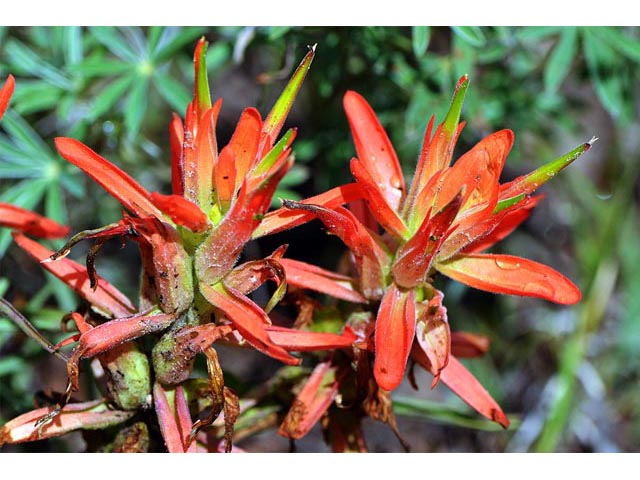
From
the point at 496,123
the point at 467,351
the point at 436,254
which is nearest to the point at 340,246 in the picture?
the point at 496,123

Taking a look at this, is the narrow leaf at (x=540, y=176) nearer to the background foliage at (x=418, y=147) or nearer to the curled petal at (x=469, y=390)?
the curled petal at (x=469, y=390)

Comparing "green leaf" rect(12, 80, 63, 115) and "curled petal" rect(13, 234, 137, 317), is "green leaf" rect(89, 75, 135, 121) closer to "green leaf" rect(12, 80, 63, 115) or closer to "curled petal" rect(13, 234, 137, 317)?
"green leaf" rect(12, 80, 63, 115)

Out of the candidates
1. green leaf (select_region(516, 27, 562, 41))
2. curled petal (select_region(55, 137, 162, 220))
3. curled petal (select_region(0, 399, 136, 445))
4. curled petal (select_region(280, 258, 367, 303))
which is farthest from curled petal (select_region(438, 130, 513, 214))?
green leaf (select_region(516, 27, 562, 41))

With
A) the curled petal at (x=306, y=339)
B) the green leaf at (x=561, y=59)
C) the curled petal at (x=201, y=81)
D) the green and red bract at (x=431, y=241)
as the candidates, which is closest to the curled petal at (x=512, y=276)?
the green and red bract at (x=431, y=241)

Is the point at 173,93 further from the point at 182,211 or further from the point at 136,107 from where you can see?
the point at 182,211

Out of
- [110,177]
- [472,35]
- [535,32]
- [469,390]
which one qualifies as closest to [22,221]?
[110,177]

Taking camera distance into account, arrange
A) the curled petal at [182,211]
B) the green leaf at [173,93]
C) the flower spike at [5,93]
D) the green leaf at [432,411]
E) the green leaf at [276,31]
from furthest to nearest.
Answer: the green leaf at [173,93], the green leaf at [276,31], the green leaf at [432,411], the flower spike at [5,93], the curled petal at [182,211]

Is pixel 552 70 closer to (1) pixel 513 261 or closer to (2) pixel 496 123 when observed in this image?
(2) pixel 496 123
